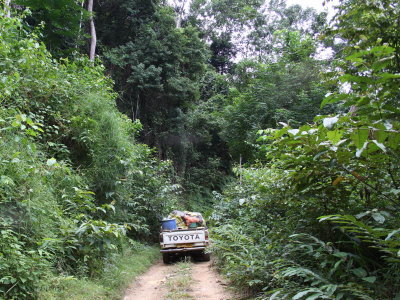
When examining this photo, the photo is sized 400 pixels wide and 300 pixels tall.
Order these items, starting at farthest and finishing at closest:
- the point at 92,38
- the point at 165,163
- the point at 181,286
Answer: the point at 92,38
the point at 165,163
the point at 181,286

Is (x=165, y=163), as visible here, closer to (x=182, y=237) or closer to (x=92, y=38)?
(x=182, y=237)

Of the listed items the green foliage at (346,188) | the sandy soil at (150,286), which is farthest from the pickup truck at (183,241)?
the green foliage at (346,188)

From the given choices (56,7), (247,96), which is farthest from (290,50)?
(56,7)

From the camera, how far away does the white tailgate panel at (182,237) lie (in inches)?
322

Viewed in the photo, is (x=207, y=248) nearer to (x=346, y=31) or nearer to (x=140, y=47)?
(x=346, y=31)

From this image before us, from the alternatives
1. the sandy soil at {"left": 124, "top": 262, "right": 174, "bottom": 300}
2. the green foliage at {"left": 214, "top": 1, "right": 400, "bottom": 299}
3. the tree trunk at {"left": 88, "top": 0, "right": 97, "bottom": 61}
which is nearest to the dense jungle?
the green foliage at {"left": 214, "top": 1, "right": 400, "bottom": 299}

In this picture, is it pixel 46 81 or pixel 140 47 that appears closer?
pixel 46 81

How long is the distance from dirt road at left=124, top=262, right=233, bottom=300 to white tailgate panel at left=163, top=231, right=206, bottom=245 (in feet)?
3.02

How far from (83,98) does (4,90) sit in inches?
90.9

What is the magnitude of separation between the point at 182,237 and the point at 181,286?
8.61 ft

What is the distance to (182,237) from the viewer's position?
8188mm

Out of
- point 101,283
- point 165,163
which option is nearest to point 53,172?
point 101,283

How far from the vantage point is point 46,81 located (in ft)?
20.7

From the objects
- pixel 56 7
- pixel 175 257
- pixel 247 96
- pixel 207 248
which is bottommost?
pixel 175 257
